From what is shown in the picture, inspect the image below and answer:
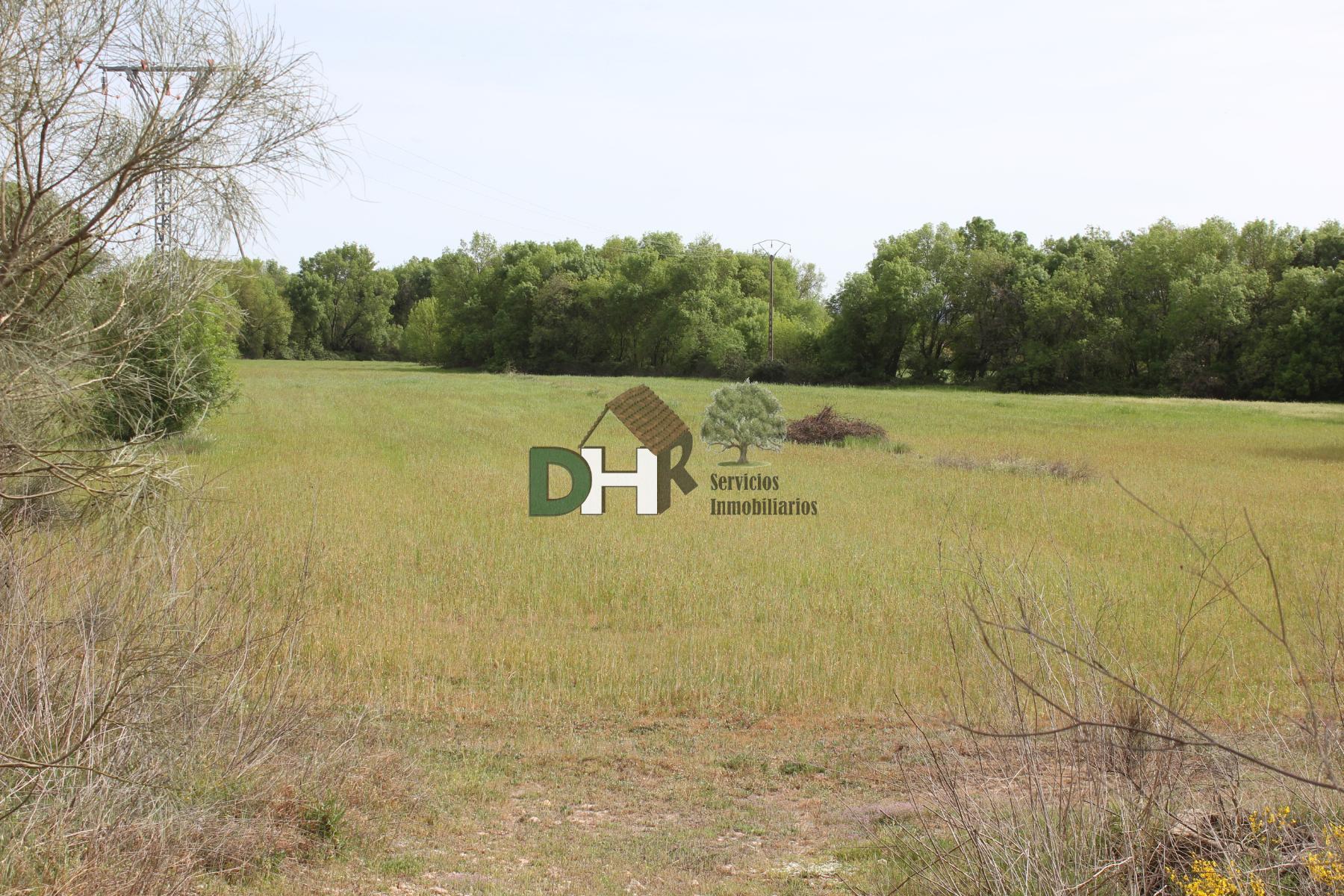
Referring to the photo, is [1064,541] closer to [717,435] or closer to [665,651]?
[665,651]

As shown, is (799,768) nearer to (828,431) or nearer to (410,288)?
(828,431)

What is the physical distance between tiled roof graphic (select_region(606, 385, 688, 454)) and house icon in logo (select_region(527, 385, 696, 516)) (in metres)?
0.02

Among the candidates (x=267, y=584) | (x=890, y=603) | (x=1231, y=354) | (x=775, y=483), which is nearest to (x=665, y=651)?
(x=890, y=603)

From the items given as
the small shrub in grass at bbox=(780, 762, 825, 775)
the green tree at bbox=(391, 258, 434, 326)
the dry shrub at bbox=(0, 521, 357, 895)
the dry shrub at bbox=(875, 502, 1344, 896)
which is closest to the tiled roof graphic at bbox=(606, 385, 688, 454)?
the small shrub in grass at bbox=(780, 762, 825, 775)

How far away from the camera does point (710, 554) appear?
14211 mm

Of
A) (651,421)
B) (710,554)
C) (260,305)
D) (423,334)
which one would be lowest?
(710,554)

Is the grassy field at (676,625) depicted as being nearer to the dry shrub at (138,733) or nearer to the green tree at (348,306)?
the dry shrub at (138,733)

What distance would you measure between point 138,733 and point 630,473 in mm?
17062

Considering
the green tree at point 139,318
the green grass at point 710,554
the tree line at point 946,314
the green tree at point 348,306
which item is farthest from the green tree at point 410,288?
the green tree at point 139,318

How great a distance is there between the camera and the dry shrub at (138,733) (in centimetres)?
441

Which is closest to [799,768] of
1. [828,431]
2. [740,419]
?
[740,419]

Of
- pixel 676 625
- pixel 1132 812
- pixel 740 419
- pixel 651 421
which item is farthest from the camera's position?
pixel 651 421

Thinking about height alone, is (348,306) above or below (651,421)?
above

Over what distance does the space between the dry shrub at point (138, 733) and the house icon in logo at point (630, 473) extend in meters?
12.0
